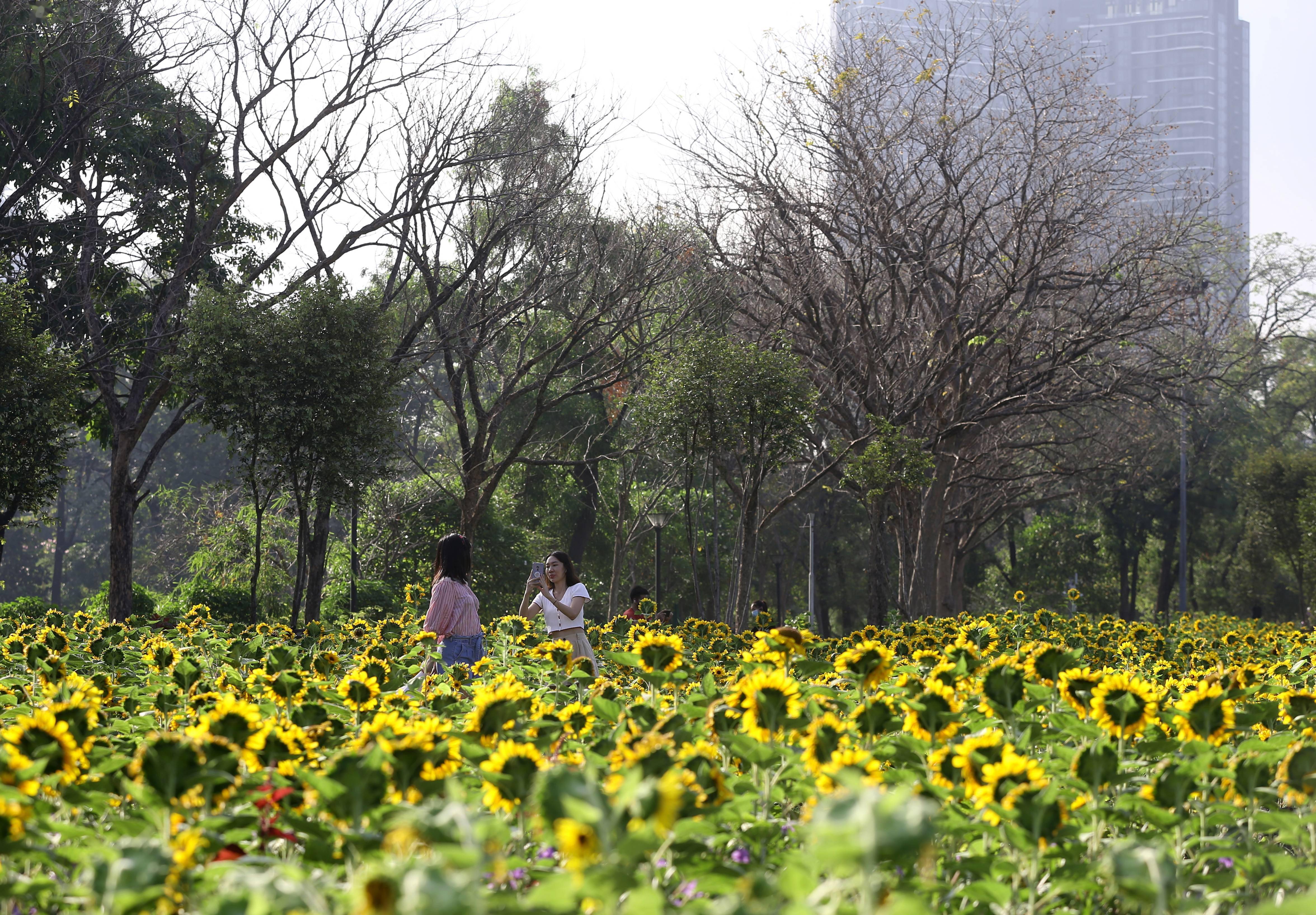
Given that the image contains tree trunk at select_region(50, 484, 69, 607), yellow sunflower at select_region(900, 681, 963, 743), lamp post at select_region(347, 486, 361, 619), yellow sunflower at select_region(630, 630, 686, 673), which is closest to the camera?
yellow sunflower at select_region(900, 681, 963, 743)

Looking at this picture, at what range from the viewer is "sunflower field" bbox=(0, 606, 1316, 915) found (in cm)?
158

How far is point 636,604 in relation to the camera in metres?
11.8

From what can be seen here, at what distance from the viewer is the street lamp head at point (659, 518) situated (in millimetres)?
19578

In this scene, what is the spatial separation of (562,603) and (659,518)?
12022 millimetres

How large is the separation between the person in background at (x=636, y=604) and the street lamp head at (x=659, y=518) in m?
7.21

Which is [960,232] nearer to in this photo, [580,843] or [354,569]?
[354,569]

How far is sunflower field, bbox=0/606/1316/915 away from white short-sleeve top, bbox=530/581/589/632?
359 cm

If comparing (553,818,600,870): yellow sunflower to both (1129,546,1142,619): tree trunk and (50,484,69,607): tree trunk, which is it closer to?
(1129,546,1142,619): tree trunk

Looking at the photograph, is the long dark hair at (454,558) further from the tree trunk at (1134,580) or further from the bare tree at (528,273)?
the tree trunk at (1134,580)

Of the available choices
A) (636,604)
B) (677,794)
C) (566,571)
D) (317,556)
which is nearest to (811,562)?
(317,556)

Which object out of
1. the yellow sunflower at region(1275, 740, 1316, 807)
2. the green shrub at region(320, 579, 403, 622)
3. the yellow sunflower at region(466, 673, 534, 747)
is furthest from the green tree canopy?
the yellow sunflower at region(1275, 740, 1316, 807)

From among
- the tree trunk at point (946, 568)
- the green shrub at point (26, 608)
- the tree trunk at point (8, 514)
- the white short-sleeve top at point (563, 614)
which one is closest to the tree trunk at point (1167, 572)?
the tree trunk at point (946, 568)

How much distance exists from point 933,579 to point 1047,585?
72.1 ft

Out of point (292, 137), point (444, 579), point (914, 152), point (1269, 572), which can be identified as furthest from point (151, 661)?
point (1269, 572)
